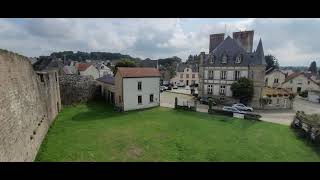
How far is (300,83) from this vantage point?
1473 inches

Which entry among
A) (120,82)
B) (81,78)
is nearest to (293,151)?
(120,82)

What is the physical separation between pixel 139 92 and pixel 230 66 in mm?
10501

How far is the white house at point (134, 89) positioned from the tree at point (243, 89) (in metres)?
7.95

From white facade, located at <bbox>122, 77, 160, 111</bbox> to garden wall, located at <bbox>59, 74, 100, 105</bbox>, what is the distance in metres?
5.97

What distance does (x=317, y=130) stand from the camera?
13656 millimetres

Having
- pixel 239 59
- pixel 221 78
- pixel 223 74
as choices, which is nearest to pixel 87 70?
pixel 221 78

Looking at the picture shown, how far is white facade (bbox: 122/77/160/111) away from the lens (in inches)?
843

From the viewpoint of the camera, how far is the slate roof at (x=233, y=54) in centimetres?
2501

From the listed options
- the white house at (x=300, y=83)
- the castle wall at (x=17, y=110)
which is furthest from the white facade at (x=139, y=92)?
the white house at (x=300, y=83)

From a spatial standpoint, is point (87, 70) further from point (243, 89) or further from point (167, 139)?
point (167, 139)

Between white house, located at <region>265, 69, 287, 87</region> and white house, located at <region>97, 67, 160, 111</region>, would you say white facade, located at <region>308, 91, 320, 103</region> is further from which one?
white house, located at <region>97, 67, 160, 111</region>

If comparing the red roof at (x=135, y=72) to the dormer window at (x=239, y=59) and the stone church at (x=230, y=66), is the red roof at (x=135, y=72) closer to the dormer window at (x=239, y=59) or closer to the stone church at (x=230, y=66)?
the stone church at (x=230, y=66)
